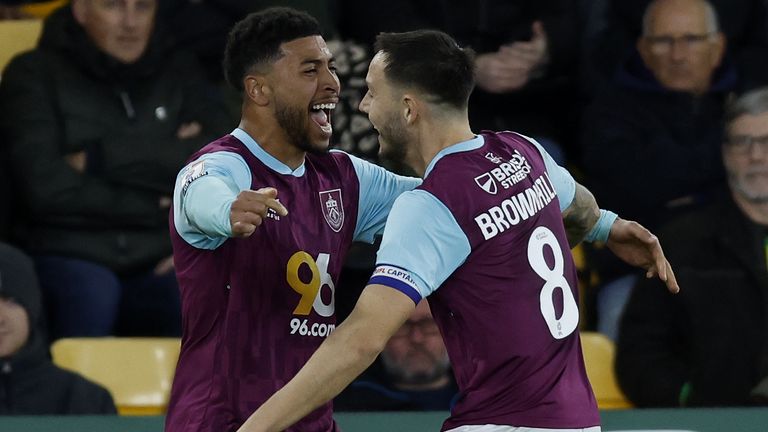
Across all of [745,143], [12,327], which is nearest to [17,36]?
[12,327]

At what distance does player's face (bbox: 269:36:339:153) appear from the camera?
Result: 3959 mm

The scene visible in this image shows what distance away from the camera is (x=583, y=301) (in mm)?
6496

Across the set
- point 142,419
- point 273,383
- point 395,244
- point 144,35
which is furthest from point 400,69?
point 144,35

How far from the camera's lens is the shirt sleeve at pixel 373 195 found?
13.8ft

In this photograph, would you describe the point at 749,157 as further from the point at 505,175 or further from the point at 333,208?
the point at 505,175

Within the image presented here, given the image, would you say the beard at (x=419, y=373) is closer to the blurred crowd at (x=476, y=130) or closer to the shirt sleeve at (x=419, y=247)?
the blurred crowd at (x=476, y=130)

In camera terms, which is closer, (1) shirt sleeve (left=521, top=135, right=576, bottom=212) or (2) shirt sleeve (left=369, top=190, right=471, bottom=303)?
(2) shirt sleeve (left=369, top=190, right=471, bottom=303)

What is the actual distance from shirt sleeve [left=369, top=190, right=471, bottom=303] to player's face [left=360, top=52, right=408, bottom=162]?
212mm

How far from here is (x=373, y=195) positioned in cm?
422

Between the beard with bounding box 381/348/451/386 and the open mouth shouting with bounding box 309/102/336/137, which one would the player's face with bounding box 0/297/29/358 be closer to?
the beard with bounding box 381/348/451/386

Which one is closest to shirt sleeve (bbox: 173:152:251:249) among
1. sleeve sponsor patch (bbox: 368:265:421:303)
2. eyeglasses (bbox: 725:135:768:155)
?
sleeve sponsor patch (bbox: 368:265:421:303)

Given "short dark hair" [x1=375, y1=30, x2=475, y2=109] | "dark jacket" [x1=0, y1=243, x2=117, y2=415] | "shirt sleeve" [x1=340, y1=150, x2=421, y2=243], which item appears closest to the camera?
"short dark hair" [x1=375, y1=30, x2=475, y2=109]

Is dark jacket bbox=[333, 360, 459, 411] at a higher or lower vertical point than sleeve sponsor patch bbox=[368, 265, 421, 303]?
lower

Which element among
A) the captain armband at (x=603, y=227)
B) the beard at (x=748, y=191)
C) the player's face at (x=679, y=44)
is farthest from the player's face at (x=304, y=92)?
the player's face at (x=679, y=44)
